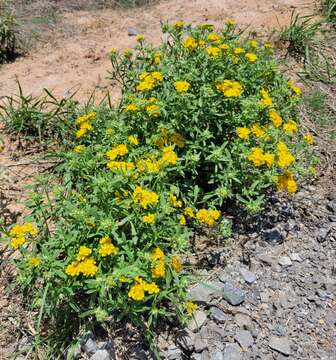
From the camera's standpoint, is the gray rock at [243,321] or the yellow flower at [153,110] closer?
the gray rock at [243,321]

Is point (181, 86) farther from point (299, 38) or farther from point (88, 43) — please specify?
point (88, 43)

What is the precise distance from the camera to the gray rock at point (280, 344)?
2.77m

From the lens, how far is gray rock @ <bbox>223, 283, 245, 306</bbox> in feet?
9.84

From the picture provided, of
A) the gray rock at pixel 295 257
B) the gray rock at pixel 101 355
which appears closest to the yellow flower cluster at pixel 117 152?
the gray rock at pixel 101 355

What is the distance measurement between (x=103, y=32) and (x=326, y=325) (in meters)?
4.48

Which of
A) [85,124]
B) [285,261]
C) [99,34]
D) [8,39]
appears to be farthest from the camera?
[99,34]

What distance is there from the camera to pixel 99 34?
568 centimetres

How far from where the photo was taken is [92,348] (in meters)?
2.72

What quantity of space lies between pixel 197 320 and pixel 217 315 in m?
0.15

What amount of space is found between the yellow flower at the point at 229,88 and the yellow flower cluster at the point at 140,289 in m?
1.54

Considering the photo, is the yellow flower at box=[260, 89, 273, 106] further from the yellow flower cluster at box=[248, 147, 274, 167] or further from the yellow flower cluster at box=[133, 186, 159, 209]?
the yellow flower cluster at box=[133, 186, 159, 209]

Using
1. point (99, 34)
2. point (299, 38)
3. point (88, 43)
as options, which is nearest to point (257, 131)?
point (299, 38)

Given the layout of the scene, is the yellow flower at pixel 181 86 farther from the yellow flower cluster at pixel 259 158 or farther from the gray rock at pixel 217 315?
the gray rock at pixel 217 315

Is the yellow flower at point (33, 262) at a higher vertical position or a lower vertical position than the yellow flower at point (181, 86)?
lower
